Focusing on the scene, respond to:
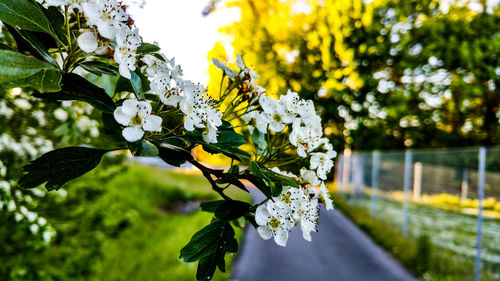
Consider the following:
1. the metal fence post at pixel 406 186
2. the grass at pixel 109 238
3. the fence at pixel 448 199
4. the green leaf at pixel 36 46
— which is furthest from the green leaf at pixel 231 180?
the metal fence post at pixel 406 186

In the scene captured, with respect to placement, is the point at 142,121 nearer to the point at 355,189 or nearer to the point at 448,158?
the point at 448,158

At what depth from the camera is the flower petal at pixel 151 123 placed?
1.88 ft

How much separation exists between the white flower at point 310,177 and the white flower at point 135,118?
36 cm

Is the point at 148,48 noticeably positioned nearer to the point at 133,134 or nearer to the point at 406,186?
the point at 133,134

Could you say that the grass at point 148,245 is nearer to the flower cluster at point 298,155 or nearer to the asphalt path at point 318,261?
the asphalt path at point 318,261

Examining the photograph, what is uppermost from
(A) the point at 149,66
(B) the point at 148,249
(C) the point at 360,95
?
(C) the point at 360,95

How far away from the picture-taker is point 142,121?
0.58 m

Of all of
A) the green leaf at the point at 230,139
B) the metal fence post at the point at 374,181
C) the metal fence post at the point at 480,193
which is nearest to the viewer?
the green leaf at the point at 230,139

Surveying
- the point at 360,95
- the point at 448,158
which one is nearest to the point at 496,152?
the point at 448,158

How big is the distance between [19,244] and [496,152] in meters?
4.80

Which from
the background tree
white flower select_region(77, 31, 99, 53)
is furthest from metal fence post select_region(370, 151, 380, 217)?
white flower select_region(77, 31, 99, 53)

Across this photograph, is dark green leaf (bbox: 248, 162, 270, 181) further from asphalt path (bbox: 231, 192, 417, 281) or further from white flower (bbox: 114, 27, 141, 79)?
asphalt path (bbox: 231, 192, 417, 281)

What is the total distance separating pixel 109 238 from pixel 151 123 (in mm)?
3832

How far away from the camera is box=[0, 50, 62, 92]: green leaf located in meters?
0.46
